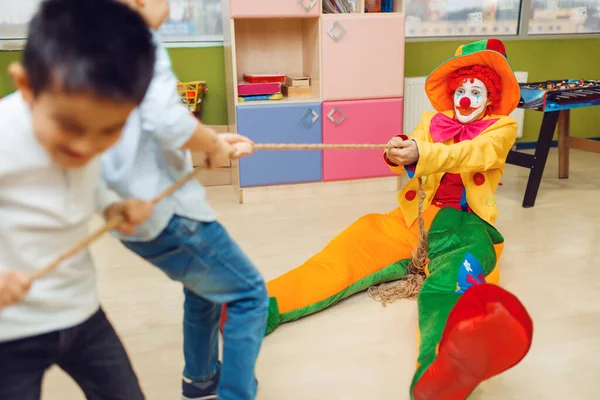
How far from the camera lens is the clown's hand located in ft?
5.21

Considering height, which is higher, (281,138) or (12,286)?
(12,286)

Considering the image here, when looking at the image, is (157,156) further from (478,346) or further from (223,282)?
(478,346)

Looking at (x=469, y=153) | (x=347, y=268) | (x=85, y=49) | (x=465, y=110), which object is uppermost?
(x=85, y=49)

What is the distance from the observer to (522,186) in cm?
291

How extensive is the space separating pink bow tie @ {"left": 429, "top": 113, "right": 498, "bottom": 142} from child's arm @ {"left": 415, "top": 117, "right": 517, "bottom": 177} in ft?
0.16

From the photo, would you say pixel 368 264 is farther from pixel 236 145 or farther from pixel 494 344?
pixel 236 145

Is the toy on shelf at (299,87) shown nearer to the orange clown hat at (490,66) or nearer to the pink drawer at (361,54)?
the pink drawer at (361,54)

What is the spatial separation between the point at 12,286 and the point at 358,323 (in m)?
1.09

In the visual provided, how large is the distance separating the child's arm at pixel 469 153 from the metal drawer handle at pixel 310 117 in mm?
1093

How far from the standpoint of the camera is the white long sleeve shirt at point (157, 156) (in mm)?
785

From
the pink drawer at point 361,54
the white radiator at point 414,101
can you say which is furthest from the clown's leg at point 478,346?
the white radiator at point 414,101

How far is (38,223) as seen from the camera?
68 cm

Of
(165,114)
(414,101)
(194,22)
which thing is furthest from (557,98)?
(165,114)

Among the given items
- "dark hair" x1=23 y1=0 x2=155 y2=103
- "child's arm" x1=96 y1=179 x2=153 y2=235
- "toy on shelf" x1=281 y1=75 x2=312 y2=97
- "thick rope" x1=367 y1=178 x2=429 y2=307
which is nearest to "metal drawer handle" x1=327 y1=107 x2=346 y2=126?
"toy on shelf" x1=281 y1=75 x2=312 y2=97
